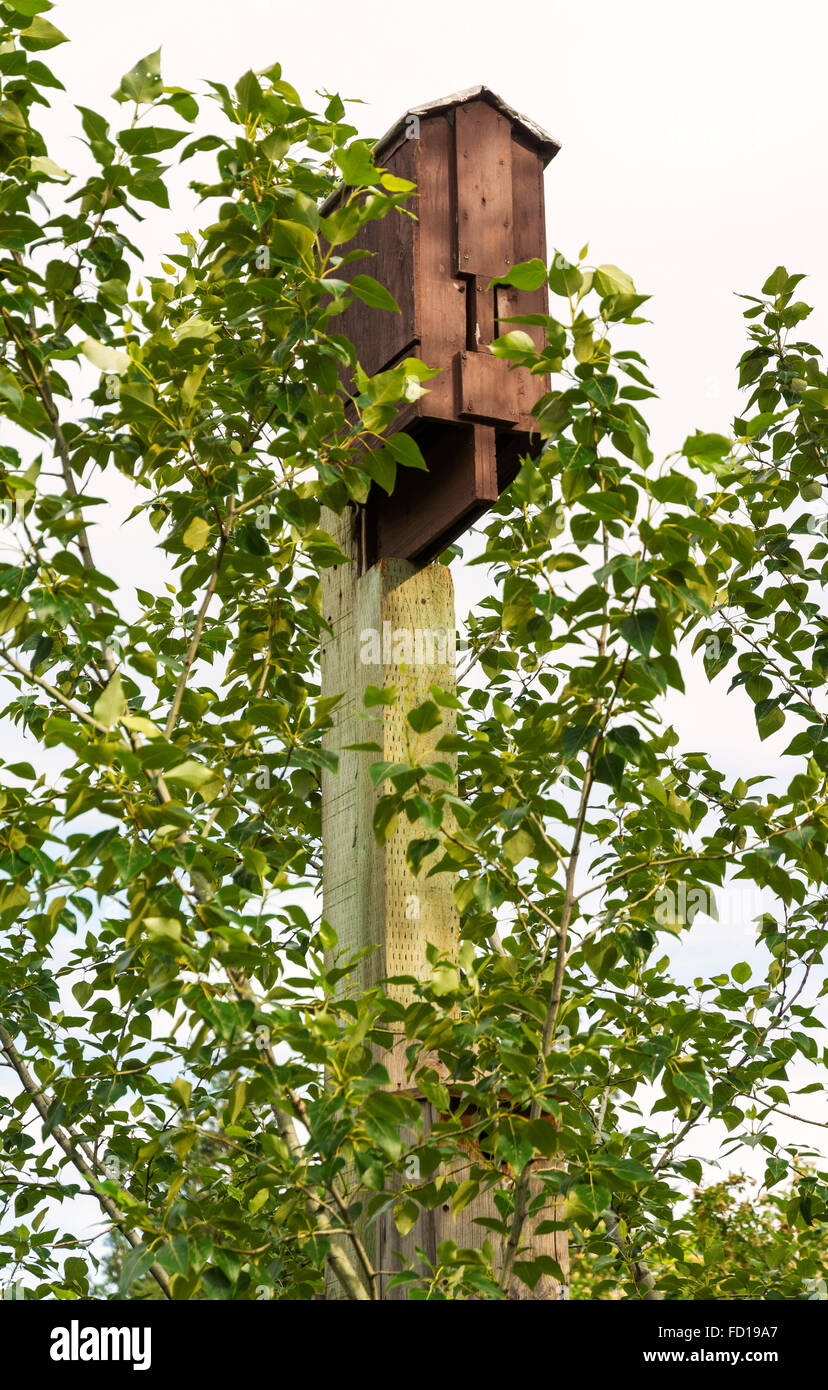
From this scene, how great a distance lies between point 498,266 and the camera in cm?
296

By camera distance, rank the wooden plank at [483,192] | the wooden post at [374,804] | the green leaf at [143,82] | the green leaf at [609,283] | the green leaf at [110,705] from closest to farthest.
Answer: the green leaf at [110,705]
the green leaf at [609,283]
the green leaf at [143,82]
the wooden post at [374,804]
the wooden plank at [483,192]

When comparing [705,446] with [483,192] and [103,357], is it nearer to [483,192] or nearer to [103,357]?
[103,357]

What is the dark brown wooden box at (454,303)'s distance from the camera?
281 centimetres

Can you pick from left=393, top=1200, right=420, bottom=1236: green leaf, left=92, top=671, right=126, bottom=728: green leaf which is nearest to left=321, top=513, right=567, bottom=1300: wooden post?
left=393, top=1200, right=420, bottom=1236: green leaf

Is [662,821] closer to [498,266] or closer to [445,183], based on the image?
[498,266]

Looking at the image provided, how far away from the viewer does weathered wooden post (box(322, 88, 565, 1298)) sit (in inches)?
108

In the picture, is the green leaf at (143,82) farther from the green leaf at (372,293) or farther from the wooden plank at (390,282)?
the wooden plank at (390,282)

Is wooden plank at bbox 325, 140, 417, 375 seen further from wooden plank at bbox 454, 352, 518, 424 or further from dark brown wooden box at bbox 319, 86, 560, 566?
wooden plank at bbox 454, 352, 518, 424

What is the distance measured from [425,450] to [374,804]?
2.53 ft

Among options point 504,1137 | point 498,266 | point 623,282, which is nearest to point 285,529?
point 498,266

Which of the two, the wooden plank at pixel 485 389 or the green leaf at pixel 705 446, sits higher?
the wooden plank at pixel 485 389

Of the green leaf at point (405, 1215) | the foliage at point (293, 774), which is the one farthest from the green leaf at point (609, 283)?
the green leaf at point (405, 1215)

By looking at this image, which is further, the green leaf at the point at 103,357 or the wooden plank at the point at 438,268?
the wooden plank at the point at 438,268
